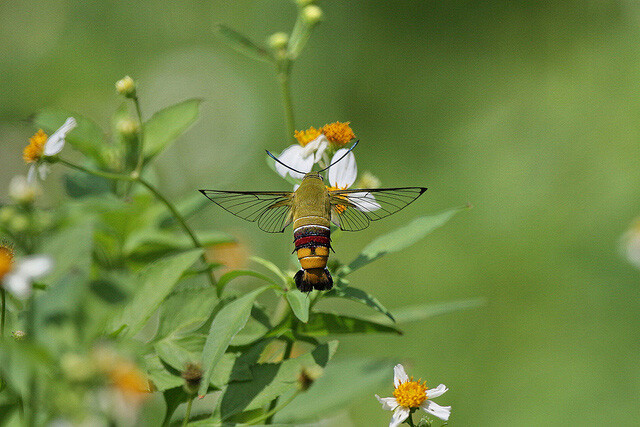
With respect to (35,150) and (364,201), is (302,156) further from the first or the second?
(35,150)

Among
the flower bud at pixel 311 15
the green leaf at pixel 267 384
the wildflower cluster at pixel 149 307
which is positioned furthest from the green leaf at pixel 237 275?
the flower bud at pixel 311 15

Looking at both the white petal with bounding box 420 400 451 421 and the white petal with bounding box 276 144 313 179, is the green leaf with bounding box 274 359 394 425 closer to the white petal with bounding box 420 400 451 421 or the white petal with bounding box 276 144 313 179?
the white petal with bounding box 420 400 451 421

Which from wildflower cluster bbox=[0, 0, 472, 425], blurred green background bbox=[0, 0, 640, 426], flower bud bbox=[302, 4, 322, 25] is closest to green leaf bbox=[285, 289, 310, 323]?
wildflower cluster bbox=[0, 0, 472, 425]

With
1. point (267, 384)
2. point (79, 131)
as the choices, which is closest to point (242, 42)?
point (79, 131)

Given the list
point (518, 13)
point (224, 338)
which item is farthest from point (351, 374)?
point (518, 13)

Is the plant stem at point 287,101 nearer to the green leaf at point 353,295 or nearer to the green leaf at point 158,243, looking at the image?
the green leaf at point 158,243
